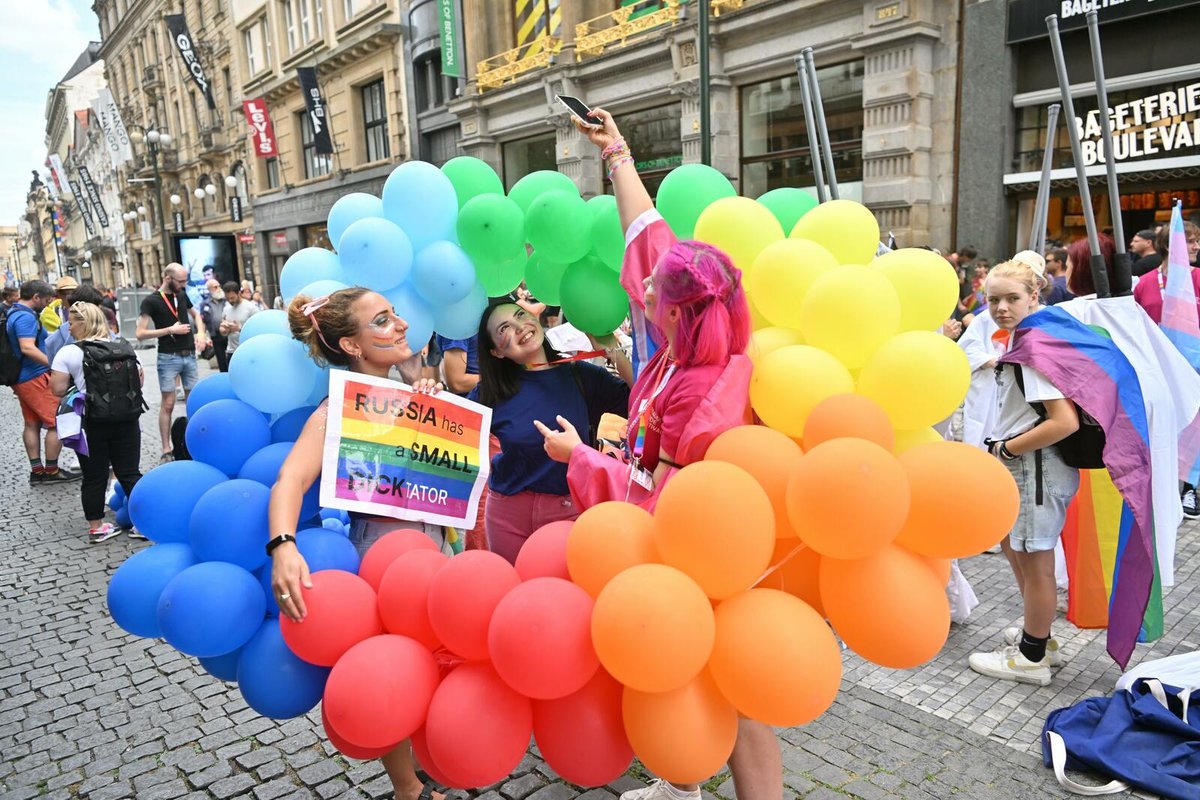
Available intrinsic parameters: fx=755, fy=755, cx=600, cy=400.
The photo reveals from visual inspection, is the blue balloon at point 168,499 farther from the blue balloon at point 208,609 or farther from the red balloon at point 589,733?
the red balloon at point 589,733

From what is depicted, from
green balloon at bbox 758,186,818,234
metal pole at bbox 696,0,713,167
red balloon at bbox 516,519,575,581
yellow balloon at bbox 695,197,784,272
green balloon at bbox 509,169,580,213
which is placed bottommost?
red balloon at bbox 516,519,575,581

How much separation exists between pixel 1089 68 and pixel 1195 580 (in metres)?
8.00

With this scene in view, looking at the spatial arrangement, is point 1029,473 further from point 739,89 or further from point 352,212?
point 739,89

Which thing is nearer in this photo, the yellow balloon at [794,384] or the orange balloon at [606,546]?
the orange balloon at [606,546]

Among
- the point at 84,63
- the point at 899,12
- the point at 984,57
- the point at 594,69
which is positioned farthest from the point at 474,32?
the point at 84,63

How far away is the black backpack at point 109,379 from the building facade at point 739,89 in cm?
993

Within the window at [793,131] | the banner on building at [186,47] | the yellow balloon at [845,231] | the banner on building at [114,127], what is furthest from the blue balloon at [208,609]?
the banner on building at [186,47]

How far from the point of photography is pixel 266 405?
8.00ft

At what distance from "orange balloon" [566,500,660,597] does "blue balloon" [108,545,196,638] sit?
1.24m

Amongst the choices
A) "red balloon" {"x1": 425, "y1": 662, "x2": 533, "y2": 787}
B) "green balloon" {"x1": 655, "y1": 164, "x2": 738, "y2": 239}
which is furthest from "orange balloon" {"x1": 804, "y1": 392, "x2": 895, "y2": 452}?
"green balloon" {"x1": 655, "y1": 164, "x2": 738, "y2": 239}

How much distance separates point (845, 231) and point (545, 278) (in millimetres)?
1298

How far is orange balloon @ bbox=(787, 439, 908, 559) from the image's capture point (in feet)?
5.12

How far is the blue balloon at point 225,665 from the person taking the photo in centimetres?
219

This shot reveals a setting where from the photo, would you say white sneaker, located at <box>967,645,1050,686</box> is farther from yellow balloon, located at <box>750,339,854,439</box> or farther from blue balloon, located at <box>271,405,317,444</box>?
blue balloon, located at <box>271,405,317,444</box>
